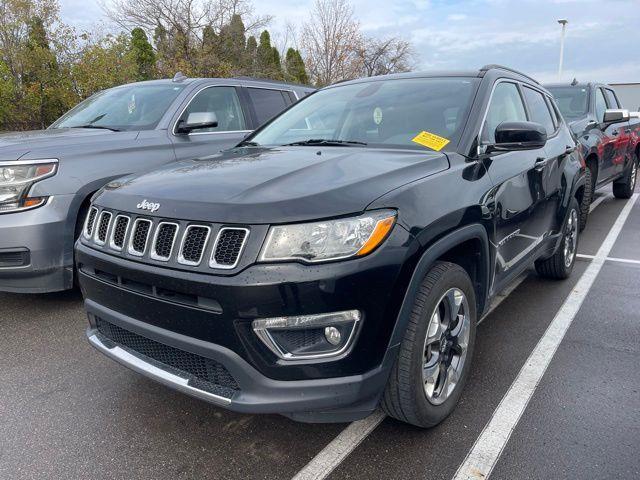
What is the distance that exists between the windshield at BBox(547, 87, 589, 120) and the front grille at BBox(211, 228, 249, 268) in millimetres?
6758

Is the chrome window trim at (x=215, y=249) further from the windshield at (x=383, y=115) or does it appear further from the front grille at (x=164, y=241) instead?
the windshield at (x=383, y=115)

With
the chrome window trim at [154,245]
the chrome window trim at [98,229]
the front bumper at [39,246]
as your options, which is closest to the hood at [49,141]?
the front bumper at [39,246]

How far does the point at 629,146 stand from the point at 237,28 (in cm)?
1820

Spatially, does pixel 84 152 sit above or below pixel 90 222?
above

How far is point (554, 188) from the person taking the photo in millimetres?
3816

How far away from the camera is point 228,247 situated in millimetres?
1938

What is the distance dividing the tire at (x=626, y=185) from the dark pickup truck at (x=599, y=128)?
0.10 ft

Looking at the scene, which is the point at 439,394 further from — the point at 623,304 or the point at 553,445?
the point at 623,304

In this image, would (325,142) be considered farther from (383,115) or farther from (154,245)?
(154,245)

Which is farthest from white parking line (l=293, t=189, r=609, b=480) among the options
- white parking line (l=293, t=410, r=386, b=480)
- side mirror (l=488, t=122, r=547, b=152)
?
side mirror (l=488, t=122, r=547, b=152)

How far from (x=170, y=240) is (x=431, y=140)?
1.55 metres

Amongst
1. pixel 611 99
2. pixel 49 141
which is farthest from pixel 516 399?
pixel 611 99

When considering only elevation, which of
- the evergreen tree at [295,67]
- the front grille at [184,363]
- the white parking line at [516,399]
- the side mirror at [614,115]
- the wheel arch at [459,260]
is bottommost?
the white parking line at [516,399]

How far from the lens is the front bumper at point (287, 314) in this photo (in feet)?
6.12
